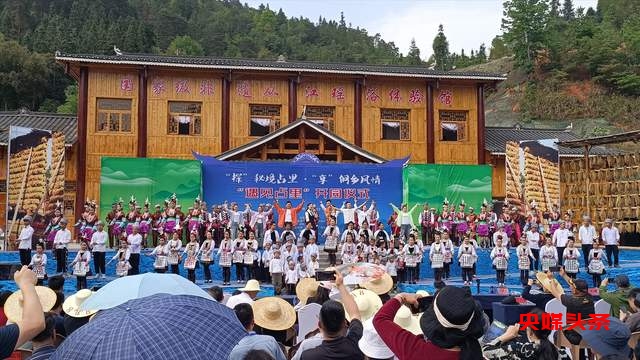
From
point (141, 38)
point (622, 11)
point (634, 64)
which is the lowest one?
point (634, 64)

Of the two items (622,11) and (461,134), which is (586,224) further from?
(622,11)

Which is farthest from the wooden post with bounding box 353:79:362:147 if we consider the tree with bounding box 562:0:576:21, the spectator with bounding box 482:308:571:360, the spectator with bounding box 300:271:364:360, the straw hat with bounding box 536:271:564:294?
the tree with bounding box 562:0:576:21

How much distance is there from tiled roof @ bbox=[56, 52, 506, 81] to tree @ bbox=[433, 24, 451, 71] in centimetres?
4242

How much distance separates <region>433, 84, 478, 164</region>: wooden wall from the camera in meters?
23.3

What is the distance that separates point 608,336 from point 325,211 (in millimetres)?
15641

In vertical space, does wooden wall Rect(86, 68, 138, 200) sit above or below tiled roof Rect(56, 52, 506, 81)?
below

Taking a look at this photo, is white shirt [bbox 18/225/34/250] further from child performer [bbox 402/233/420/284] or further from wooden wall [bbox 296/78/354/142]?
wooden wall [bbox 296/78/354/142]

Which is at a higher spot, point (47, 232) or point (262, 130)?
point (262, 130)

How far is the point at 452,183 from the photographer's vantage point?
21875mm

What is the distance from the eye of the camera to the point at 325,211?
19.3 meters

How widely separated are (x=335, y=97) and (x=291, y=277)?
991 cm

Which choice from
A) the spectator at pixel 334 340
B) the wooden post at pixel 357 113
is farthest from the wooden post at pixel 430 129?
the spectator at pixel 334 340

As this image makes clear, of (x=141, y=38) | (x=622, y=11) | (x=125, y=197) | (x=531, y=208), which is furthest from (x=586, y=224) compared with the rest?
(x=622, y=11)

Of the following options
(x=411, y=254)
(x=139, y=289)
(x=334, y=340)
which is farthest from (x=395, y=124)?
(x=334, y=340)
